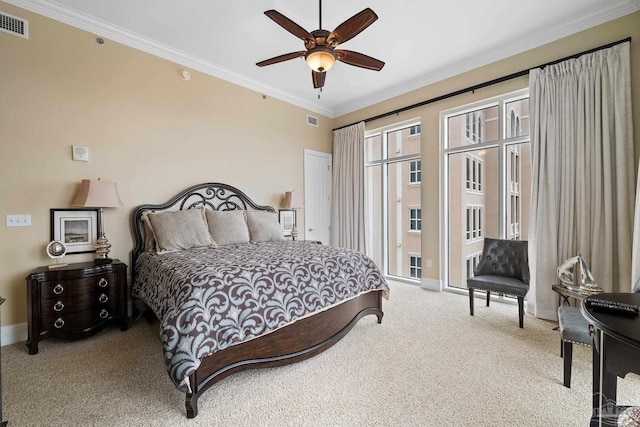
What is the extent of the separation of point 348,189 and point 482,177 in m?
2.27

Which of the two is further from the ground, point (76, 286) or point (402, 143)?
point (402, 143)

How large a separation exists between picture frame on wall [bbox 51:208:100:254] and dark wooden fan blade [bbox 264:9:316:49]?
2796 millimetres

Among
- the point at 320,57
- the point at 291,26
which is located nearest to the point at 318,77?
the point at 320,57

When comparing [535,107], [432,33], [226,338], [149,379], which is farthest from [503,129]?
[149,379]

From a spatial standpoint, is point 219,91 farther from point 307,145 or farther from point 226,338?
point 226,338

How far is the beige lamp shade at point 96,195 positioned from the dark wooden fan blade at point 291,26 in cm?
239

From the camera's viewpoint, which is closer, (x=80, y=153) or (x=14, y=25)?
(x=14, y=25)

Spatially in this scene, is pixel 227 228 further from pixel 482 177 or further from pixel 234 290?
pixel 482 177

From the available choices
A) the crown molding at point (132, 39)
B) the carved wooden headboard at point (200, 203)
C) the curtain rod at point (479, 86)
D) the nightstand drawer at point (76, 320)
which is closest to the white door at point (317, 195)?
the carved wooden headboard at point (200, 203)

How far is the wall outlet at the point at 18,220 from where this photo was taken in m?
2.65

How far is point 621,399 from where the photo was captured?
186cm

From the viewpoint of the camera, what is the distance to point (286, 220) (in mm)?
4969

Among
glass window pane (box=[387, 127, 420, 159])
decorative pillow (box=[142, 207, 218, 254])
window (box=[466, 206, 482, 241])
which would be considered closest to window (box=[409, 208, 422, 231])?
window (box=[466, 206, 482, 241])

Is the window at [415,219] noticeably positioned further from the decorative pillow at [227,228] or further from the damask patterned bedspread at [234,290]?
the decorative pillow at [227,228]
